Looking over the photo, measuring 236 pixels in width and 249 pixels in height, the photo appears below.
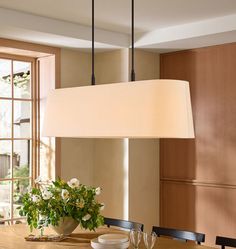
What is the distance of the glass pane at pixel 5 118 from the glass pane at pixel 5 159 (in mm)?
92

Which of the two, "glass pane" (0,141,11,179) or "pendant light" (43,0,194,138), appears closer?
"pendant light" (43,0,194,138)

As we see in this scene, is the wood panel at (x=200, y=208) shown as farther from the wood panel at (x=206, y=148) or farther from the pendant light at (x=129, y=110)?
the pendant light at (x=129, y=110)

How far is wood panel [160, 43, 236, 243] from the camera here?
5.19 metres

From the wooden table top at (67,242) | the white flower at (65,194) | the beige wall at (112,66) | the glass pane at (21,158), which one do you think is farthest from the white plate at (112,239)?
the beige wall at (112,66)

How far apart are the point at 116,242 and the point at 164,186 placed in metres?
2.65

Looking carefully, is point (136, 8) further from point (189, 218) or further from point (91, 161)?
point (189, 218)

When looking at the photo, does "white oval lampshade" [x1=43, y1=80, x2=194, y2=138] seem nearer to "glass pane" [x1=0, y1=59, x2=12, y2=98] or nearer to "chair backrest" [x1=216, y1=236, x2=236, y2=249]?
"chair backrest" [x1=216, y1=236, x2=236, y2=249]

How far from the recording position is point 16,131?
211 inches

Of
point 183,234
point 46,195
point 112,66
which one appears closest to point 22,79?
point 112,66

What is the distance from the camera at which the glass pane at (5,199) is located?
5209mm

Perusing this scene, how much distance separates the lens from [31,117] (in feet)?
18.1

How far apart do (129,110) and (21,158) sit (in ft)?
10.6

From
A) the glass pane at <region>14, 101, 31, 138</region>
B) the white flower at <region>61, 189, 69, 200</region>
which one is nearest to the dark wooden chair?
the white flower at <region>61, 189, 69, 200</region>

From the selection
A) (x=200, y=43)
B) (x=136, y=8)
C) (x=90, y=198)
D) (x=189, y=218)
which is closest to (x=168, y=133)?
(x=90, y=198)
